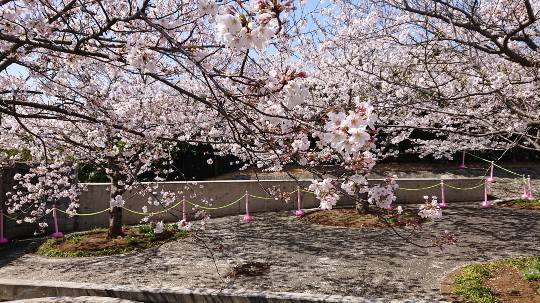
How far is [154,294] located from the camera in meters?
6.34

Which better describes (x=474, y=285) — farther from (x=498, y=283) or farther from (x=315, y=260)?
(x=315, y=260)

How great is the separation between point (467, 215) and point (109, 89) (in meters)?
9.48

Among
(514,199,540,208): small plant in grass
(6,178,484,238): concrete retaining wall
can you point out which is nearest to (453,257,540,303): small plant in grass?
(6,178,484,238): concrete retaining wall

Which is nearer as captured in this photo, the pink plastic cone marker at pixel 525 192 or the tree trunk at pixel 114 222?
the tree trunk at pixel 114 222

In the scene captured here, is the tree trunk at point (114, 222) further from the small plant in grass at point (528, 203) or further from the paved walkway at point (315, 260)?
the small plant in grass at point (528, 203)

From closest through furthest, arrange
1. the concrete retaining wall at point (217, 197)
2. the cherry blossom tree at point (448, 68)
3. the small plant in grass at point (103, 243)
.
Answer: the cherry blossom tree at point (448, 68)
the small plant in grass at point (103, 243)
the concrete retaining wall at point (217, 197)

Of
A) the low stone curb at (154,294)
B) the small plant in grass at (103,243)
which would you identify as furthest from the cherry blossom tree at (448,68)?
the small plant in grass at (103,243)

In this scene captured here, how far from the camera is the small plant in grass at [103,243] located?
9.82 metres

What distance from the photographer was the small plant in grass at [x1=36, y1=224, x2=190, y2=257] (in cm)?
982

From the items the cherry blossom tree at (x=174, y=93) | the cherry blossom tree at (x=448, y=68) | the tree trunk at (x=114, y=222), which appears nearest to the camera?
the cherry blossom tree at (x=174, y=93)

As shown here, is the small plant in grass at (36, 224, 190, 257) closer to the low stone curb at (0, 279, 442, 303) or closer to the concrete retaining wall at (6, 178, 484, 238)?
the concrete retaining wall at (6, 178, 484, 238)

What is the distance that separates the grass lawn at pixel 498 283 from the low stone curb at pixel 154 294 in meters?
1.03

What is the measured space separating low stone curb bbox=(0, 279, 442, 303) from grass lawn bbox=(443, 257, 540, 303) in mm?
1026

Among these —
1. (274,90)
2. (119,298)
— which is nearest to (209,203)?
(119,298)
